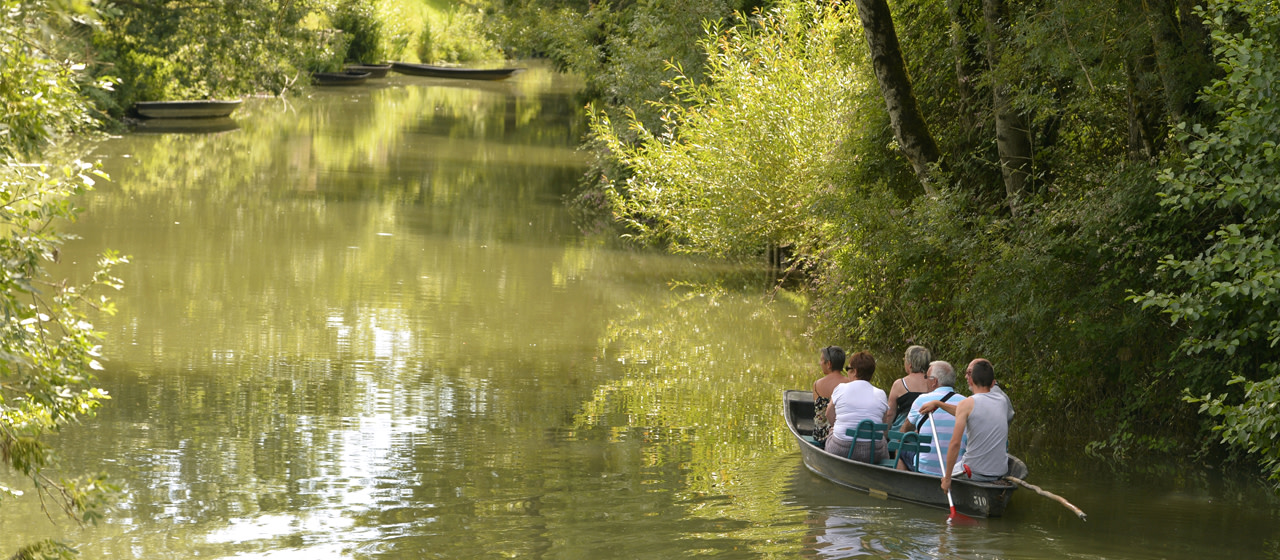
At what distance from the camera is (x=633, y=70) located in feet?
77.1

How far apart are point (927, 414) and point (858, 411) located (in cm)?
73

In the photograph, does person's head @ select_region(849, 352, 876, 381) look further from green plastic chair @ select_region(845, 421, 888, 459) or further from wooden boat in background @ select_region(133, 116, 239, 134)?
wooden boat in background @ select_region(133, 116, 239, 134)

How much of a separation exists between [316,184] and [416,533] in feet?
65.4

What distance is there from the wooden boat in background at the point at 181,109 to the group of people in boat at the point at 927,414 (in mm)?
30169

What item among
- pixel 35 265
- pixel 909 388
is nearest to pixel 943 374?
pixel 909 388

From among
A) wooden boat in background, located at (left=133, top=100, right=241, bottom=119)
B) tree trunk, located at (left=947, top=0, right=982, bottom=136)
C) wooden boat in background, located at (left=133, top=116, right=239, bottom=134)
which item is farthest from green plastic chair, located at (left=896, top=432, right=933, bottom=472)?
wooden boat in background, located at (left=133, top=100, right=241, bottom=119)

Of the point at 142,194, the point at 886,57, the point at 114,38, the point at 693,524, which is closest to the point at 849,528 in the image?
the point at 693,524

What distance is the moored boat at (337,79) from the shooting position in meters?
54.8

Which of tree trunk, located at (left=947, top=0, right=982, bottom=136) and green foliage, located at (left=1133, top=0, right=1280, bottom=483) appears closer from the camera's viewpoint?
green foliage, located at (left=1133, top=0, right=1280, bottom=483)

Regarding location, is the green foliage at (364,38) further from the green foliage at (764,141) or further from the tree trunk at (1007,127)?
the tree trunk at (1007,127)

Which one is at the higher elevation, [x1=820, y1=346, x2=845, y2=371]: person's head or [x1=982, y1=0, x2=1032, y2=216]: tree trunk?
[x1=982, y1=0, x2=1032, y2=216]: tree trunk

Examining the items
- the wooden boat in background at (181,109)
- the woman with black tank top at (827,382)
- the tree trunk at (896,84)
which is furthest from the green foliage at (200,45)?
Result: the woman with black tank top at (827,382)

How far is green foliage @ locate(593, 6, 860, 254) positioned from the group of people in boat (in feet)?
20.7

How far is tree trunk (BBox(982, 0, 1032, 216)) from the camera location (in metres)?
11.2
